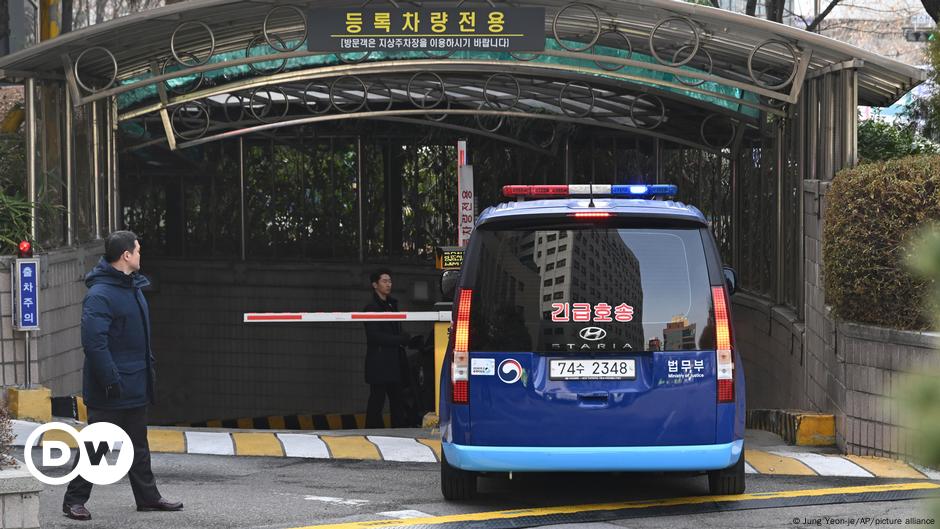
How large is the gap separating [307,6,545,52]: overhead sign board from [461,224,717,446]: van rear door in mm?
4847

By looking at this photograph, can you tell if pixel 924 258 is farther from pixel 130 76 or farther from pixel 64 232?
pixel 130 76

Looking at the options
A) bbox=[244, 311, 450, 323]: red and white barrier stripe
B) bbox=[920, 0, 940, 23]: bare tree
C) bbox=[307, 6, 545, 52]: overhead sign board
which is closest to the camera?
bbox=[244, 311, 450, 323]: red and white barrier stripe

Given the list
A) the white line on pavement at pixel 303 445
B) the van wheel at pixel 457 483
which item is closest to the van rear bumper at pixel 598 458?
the van wheel at pixel 457 483

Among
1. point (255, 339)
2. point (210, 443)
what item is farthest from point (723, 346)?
point (255, 339)

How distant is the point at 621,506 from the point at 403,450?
102 inches

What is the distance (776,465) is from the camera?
8859 millimetres

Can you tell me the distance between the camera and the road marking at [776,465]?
8.66m

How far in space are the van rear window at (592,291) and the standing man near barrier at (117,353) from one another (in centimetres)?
176

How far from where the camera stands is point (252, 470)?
29.3 ft

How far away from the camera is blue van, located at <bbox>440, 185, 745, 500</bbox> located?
22.7 ft

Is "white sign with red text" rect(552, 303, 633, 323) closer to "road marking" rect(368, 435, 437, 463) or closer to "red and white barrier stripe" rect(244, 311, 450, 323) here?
"road marking" rect(368, 435, 437, 463)

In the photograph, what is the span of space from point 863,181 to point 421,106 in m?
9.77

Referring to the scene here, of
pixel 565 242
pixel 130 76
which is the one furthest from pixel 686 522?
pixel 130 76

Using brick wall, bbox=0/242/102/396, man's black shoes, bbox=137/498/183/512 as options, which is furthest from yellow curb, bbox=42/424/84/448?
man's black shoes, bbox=137/498/183/512
